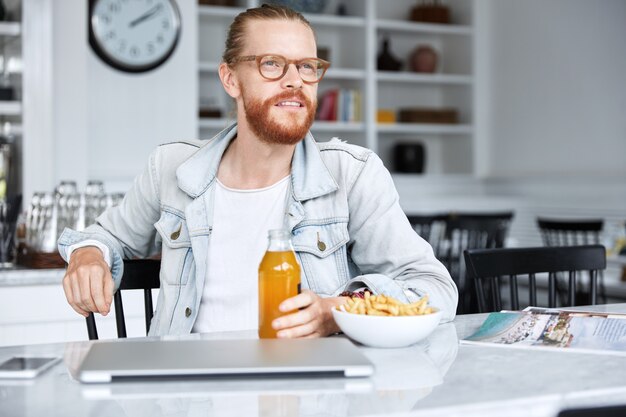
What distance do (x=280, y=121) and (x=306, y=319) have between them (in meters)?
0.46

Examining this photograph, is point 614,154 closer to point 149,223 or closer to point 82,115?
point 82,115

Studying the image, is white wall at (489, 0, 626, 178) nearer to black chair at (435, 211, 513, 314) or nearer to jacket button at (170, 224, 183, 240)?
black chair at (435, 211, 513, 314)

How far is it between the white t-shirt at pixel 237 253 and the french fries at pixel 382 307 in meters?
0.38

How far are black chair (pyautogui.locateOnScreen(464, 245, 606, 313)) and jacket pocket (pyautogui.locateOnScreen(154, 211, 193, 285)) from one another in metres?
0.54

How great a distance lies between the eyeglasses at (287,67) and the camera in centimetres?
148

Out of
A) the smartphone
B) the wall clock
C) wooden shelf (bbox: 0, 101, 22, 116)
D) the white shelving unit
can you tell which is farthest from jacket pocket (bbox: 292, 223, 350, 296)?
the white shelving unit

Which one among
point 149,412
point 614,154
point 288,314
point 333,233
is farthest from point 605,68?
point 149,412

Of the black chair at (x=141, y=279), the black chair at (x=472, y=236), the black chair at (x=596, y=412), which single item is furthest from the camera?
the black chair at (x=472, y=236)

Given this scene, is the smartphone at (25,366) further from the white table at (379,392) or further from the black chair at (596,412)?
the black chair at (596,412)

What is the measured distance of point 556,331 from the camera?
1.28 m

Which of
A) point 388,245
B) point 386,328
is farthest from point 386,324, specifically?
point 388,245

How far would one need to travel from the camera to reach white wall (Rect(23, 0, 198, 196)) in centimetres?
444

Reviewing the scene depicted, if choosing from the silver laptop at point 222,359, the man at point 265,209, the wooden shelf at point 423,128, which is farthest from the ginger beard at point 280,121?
the wooden shelf at point 423,128

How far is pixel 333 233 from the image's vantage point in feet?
5.16
